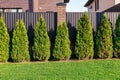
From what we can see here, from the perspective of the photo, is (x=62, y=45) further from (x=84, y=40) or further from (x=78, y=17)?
(x=78, y=17)

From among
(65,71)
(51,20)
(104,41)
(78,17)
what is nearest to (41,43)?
(51,20)

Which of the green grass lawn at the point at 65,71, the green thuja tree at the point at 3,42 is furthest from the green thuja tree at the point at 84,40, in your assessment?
the green thuja tree at the point at 3,42

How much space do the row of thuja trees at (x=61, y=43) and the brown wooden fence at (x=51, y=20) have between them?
736 millimetres

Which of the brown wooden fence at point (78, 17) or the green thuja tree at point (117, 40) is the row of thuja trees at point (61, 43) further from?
the brown wooden fence at point (78, 17)

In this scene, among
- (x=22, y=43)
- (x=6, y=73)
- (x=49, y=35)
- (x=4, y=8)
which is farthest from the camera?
(x=4, y=8)

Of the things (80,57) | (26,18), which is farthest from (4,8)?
(80,57)

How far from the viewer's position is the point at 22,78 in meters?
9.91

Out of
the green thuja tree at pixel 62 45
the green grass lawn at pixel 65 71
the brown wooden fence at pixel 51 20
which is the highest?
the brown wooden fence at pixel 51 20

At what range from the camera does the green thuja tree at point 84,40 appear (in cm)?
1363

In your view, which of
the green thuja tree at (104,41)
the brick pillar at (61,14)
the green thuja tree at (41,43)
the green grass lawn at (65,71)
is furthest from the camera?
the brick pillar at (61,14)

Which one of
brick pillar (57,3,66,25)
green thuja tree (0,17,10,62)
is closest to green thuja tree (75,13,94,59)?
Answer: brick pillar (57,3,66,25)

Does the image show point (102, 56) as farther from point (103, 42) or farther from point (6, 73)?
point (6, 73)

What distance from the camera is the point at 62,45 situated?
44.8ft

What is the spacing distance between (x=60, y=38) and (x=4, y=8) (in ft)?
→ 38.2
